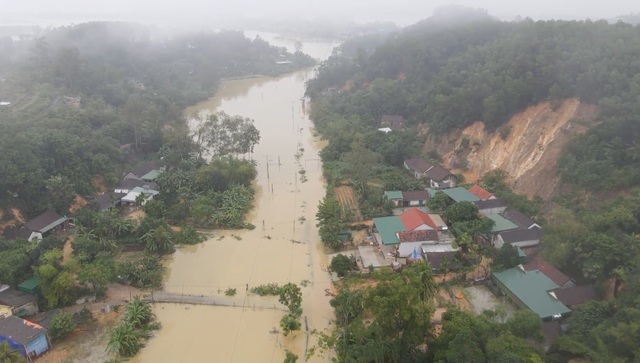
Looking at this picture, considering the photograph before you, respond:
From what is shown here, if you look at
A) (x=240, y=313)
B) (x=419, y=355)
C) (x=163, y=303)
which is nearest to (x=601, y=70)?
(x=419, y=355)

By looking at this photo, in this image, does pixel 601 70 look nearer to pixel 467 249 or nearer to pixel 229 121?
pixel 467 249

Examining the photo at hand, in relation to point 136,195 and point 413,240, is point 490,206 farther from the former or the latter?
point 136,195

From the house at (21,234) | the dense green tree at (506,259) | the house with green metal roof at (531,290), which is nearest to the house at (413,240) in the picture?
the dense green tree at (506,259)

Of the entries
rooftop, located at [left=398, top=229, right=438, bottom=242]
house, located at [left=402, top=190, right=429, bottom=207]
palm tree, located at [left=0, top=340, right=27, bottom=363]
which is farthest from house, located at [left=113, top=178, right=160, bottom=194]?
rooftop, located at [left=398, top=229, right=438, bottom=242]

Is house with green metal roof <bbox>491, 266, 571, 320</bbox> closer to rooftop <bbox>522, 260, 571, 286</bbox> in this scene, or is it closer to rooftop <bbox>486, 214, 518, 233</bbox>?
rooftop <bbox>522, 260, 571, 286</bbox>

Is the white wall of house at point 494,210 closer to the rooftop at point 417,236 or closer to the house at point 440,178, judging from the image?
the house at point 440,178
